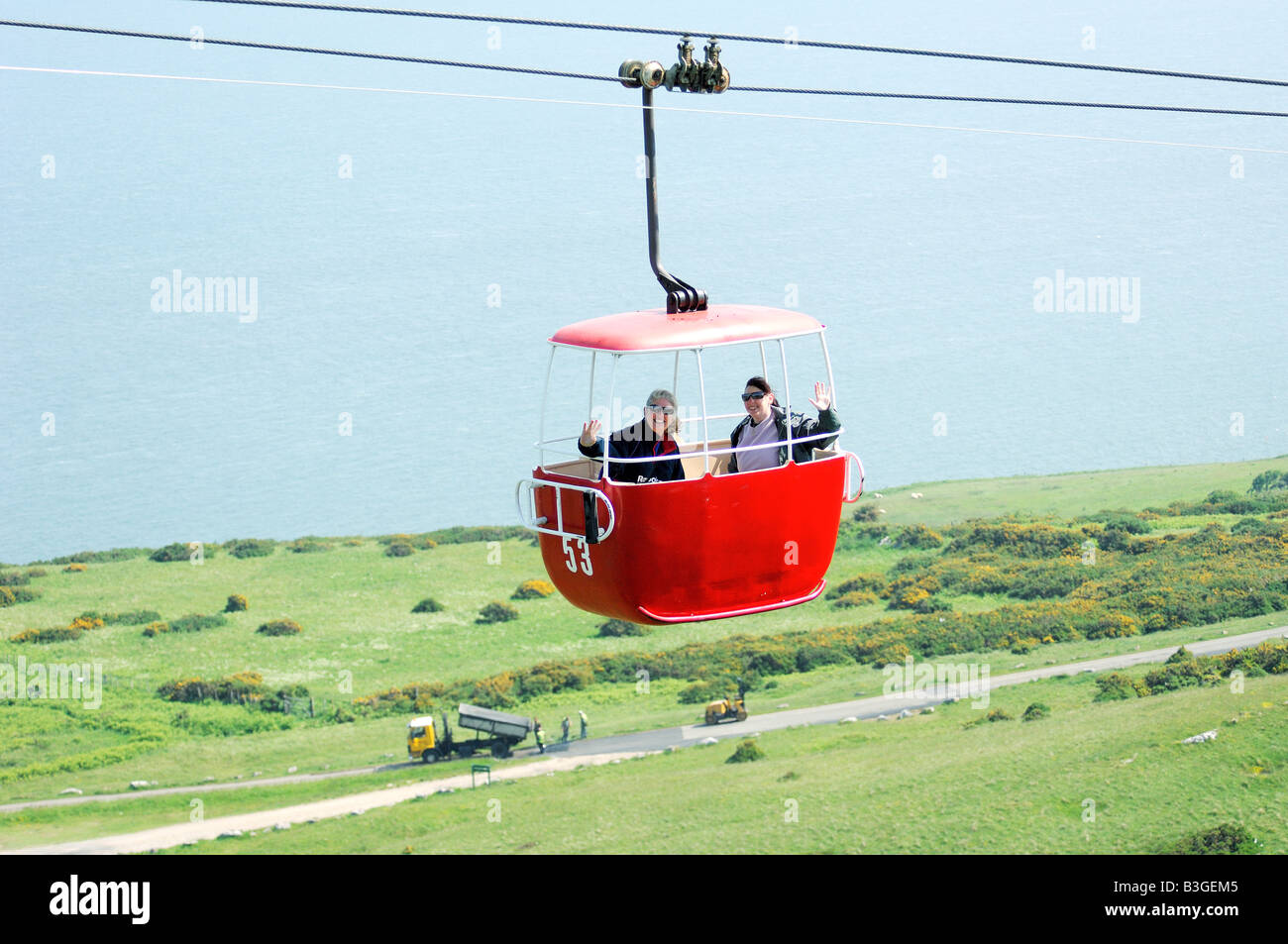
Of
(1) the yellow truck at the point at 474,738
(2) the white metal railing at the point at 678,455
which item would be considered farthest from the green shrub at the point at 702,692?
(2) the white metal railing at the point at 678,455

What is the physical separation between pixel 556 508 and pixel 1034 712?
4390 cm

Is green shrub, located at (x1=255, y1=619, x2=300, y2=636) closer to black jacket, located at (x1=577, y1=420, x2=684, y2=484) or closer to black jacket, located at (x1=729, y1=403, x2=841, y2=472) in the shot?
black jacket, located at (x1=729, y1=403, x2=841, y2=472)

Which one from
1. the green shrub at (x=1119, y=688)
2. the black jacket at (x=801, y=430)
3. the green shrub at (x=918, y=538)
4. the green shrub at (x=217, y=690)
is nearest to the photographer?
the black jacket at (x=801, y=430)

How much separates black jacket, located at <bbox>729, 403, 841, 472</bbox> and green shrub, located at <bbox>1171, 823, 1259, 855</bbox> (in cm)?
2935

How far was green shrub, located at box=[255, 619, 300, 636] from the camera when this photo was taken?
246 feet

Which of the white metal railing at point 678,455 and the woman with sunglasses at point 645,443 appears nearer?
the white metal railing at point 678,455

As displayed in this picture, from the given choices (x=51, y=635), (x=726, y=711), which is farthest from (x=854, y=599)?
(x=51, y=635)

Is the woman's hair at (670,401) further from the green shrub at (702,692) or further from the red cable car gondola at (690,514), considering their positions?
the green shrub at (702,692)

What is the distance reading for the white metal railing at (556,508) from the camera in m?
12.2

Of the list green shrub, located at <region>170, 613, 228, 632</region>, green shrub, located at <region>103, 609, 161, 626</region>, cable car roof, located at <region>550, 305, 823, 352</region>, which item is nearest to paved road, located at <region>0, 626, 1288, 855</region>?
green shrub, located at <region>170, 613, 228, 632</region>

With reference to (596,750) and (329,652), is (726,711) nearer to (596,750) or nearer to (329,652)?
(596,750)

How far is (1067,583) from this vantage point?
247ft

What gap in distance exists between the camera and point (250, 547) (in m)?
95.4
